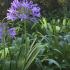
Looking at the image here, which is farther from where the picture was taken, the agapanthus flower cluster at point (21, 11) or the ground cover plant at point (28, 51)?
the agapanthus flower cluster at point (21, 11)

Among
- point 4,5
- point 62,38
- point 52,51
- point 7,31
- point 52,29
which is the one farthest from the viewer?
point 4,5

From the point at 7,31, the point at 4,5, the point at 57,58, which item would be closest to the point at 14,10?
the point at 7,31

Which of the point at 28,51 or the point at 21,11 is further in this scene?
the point at 21,11

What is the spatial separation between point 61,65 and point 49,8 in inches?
231

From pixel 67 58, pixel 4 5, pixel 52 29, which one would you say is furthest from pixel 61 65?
pixel 4 5

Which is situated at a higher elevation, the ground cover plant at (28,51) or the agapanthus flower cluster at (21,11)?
the agapanthus flower cluster at (21,11)

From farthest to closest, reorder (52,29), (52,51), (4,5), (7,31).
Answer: (4,5) → (52,29) → (52,51) → (7,31)

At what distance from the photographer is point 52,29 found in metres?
6.25

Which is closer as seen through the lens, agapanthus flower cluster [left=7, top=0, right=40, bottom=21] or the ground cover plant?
the ground cover plant

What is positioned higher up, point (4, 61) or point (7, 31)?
point (7, 31)

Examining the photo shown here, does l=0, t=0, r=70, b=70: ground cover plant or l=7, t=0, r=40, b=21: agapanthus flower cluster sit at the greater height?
l=7, t=0, r=40, b=21: agapanthus flower cluster

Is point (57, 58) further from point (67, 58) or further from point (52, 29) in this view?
point (52, 29)

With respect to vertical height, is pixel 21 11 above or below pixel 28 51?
above

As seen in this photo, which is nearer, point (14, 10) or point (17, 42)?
point (14, 10)
